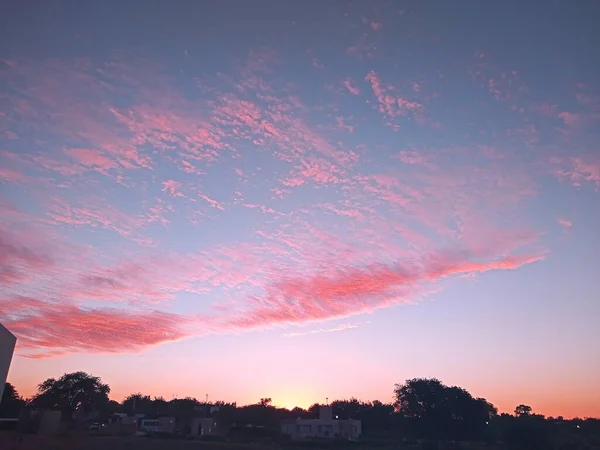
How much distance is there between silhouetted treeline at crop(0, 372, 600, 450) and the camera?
70.2m

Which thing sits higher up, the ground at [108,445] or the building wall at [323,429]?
the building wall at [323,429]

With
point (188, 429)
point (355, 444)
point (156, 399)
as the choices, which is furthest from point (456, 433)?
point (156, 399)

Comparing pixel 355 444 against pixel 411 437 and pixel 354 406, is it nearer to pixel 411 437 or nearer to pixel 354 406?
pixel 411 437

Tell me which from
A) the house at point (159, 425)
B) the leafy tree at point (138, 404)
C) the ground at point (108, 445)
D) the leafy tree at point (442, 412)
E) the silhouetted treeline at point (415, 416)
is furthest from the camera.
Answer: the leafy tree at point (138, 404)

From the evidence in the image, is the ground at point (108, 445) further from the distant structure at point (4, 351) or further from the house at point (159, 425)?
the house at point (159, 425)

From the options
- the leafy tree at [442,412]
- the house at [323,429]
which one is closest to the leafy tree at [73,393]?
the house at [323,429]

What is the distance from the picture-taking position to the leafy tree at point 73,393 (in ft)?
325

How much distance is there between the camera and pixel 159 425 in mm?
91375

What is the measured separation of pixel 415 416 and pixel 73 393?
71.0 meters

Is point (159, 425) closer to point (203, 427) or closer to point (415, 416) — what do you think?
point (203, 427)

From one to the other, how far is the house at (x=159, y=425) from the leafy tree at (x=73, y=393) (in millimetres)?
12544

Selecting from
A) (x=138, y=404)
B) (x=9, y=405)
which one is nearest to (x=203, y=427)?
(x=9, y=405)

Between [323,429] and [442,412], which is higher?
[442,412]

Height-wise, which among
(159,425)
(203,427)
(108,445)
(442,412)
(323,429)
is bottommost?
(108,445)
